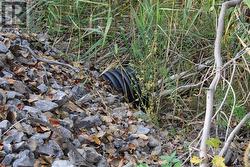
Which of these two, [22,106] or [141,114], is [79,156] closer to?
[22,106]

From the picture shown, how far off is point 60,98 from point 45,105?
0.45 ft

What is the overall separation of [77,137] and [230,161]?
806 mm

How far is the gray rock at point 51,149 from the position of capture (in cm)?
193

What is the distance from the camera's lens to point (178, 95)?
9.46 ft

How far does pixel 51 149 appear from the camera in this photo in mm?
1946

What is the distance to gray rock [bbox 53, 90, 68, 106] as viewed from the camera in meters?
2.39

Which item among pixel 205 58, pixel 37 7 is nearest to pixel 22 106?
pixel 205 58

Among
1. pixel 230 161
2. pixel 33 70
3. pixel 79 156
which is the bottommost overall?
pixel 230 161

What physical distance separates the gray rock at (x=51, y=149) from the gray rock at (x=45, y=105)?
309 millimetres

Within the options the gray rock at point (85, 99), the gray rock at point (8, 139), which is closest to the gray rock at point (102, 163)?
the gray rock at point (8, 139)

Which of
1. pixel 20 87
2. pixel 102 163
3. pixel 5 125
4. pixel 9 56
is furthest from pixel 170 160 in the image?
pixel 9 56

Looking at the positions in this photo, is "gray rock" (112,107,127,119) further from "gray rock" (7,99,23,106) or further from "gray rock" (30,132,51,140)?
"gray rock" (30,132,51,140)

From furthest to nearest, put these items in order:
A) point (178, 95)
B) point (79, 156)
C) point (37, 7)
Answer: point (37, 7) → point (178, 95) → point (79, 156)

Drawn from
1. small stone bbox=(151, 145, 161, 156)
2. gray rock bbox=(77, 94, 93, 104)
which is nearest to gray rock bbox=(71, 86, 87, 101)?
gray rock bbox=(77, 94, 93, 104)
